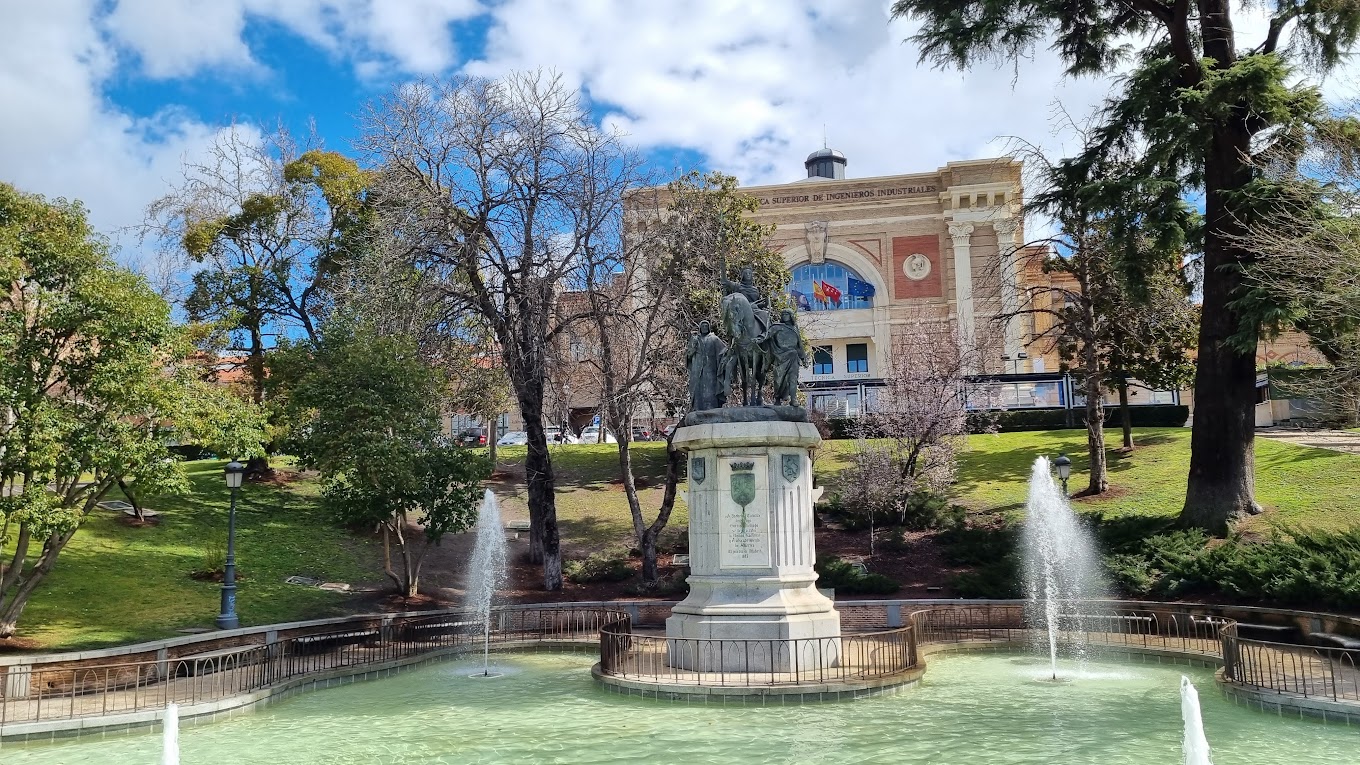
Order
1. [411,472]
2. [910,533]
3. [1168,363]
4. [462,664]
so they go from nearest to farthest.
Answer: [462,664]
[411,472]
[910,533]
[1168,363]

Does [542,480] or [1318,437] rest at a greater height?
[1318,437]

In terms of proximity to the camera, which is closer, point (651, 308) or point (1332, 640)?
point (1332, 640)

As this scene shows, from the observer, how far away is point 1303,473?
26672 millimetres

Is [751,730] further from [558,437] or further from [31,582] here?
[558,437]

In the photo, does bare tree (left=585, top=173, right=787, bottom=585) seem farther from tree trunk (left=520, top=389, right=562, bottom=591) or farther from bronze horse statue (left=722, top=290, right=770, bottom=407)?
bronze horse statue (left=722, top=290, right=770, bottom=407)

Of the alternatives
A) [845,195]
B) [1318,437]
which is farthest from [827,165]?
[1318,437]

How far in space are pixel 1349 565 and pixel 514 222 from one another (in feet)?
59.5

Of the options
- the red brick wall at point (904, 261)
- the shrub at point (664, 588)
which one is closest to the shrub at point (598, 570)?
the shrub at point (664, 588)

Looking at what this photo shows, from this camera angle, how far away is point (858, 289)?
6103 cm

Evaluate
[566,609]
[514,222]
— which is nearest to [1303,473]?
[566,609]

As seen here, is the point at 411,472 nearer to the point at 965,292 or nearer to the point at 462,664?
the point at 462,664

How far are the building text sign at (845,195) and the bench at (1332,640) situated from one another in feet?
154

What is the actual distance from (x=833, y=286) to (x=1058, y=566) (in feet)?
129

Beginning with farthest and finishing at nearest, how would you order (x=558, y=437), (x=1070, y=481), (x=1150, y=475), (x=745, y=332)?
1. (x=558, y=437)
2. (x=1070, y=481)
3. (x=1150, y=475)
4. (x=745, y=332)
